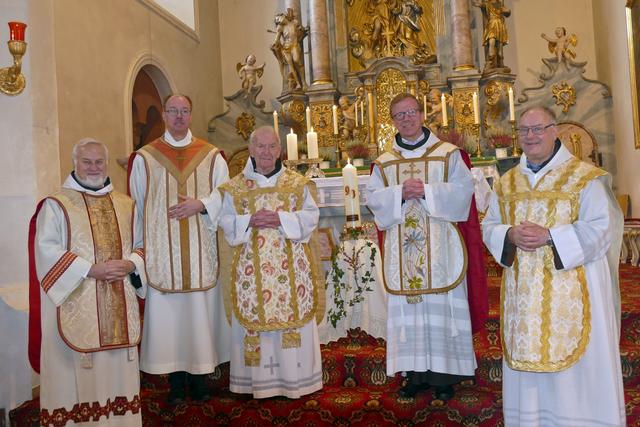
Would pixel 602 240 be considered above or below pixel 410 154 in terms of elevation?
below

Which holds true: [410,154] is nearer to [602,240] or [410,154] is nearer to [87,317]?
[602,240]

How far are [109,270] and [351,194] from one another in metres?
2.12

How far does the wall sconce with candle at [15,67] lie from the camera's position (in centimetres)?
437

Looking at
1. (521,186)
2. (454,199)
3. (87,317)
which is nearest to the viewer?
(521,186)

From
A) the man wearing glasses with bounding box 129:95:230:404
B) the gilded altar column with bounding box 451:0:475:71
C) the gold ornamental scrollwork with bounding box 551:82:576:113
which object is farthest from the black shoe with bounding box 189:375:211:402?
the gold ornamental scrollwork with bounding box 551:82:576:113

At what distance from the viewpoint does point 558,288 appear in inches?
134

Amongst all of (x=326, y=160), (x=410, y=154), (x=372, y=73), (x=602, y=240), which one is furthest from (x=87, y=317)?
(x=372, y=73)

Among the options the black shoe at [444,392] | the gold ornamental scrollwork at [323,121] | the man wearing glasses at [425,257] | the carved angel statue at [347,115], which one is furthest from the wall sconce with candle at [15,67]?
the carved angel statue at [347,115]

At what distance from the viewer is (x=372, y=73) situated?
11.2 meters

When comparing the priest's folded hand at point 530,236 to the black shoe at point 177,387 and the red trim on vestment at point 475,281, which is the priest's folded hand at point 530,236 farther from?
the black shoe at point 177,387

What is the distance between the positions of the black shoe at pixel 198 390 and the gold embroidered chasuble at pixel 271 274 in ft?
1.40

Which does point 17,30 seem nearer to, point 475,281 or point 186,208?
point 186,208

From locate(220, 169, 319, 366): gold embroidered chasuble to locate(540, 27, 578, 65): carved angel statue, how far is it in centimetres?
886

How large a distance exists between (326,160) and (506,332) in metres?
7.62
